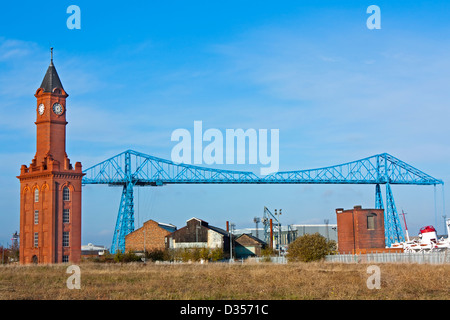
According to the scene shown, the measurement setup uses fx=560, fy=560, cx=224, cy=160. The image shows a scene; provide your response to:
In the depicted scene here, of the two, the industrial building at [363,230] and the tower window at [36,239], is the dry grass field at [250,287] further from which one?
the industrial building at [363,230]

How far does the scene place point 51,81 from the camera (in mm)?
60531

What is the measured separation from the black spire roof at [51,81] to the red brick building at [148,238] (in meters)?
33.3

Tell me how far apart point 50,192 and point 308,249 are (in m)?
27.4

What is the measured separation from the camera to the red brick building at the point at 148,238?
8750cm

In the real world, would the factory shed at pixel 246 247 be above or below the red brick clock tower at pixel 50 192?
below

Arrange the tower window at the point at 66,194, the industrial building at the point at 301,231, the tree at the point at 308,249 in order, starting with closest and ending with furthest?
the tree at the point at 308,249 < the tower window at the point at 66,194 < the industrial building at the point at 301,231

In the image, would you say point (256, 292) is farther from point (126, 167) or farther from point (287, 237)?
point (287, 237)

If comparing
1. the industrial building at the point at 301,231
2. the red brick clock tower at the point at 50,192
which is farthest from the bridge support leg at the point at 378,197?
the red brick clock tower at the point at 50,192

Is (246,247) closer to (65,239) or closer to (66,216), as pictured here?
(65,239)

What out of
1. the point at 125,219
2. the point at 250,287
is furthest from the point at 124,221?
the point at 250,287

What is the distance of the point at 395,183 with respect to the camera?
125125 millimetres

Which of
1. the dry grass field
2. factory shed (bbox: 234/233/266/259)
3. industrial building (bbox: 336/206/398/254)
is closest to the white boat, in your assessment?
industrial building (bbox: 336/206/398/254)
